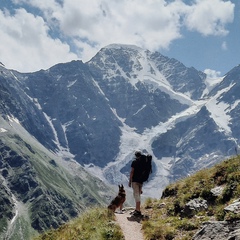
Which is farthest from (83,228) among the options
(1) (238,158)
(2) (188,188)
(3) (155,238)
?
(1) (238,158)

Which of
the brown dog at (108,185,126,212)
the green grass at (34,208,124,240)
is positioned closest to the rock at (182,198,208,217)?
the green grass at (34,208,124,240)

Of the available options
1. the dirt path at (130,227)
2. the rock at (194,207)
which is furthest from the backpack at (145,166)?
the rock at (194,207)

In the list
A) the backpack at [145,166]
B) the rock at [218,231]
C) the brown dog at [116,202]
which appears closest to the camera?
the rock at [218,231]

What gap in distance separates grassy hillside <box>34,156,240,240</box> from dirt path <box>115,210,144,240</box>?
0.39 m

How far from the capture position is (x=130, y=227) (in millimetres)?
17344

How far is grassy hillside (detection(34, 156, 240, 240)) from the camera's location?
14836 mm

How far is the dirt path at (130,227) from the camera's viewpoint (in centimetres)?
1567

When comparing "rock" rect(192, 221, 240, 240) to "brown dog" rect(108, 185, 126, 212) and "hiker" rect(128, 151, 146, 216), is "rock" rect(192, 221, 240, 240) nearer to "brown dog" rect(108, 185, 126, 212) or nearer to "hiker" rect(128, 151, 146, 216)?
"hiker" rect(128, 151, 146, 216)

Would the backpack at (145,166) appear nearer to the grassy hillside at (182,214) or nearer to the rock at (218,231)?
the grassy hillside at (182,214)

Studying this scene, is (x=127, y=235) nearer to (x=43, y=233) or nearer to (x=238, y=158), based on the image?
(x=43, y=233)

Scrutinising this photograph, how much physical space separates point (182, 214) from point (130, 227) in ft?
8.04

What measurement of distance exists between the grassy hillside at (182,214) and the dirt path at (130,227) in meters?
0.39

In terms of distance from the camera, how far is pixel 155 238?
1490 cm

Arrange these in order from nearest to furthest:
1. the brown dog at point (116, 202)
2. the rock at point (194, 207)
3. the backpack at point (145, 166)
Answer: the rock at point (194, 207)
the backpack at point (145, 166)
the brown dog at point (116, 202)
